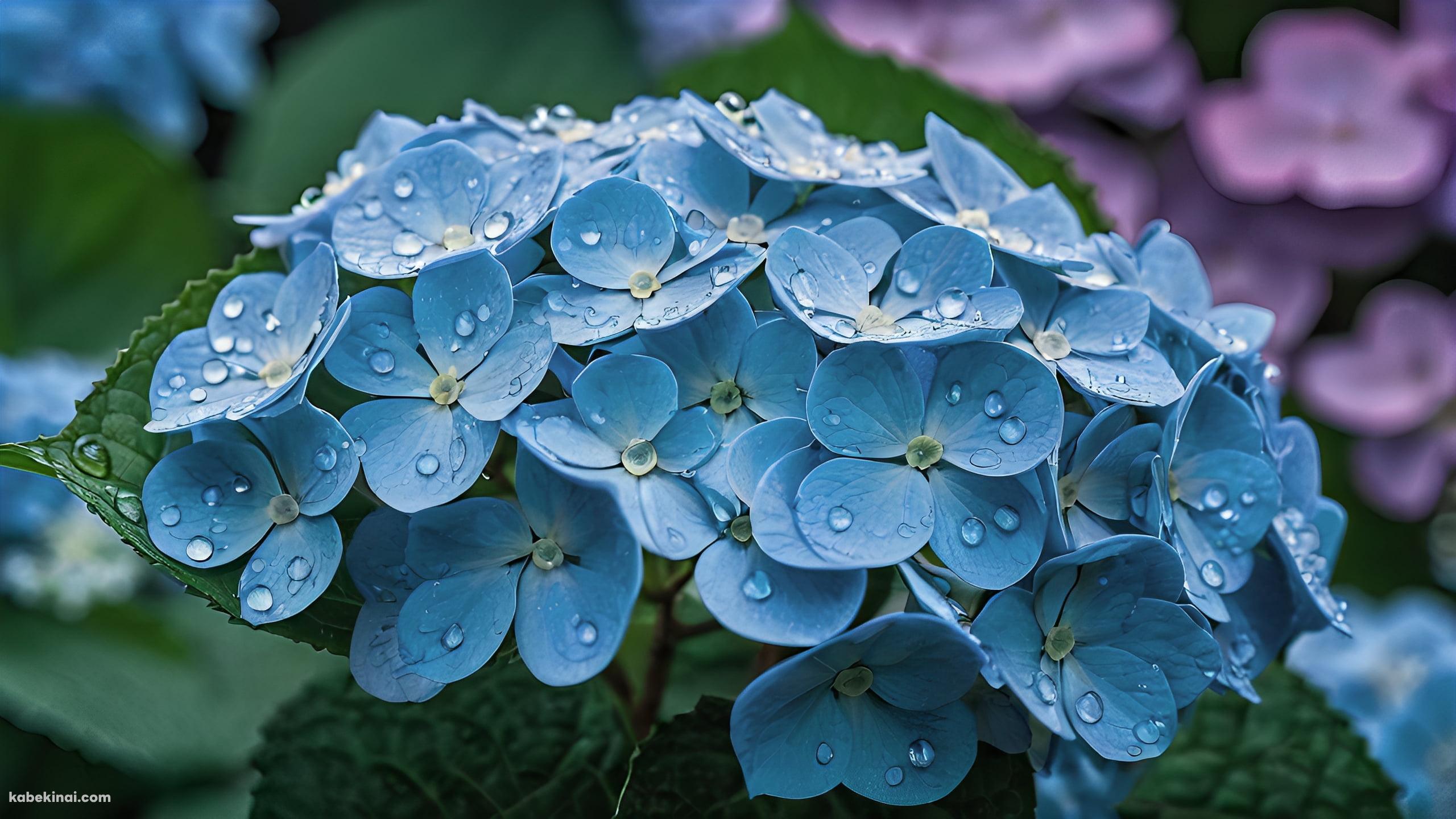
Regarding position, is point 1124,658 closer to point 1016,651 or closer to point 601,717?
point 1016,651

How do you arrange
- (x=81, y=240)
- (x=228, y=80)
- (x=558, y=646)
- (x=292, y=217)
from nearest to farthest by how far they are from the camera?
1. (x=558, y=646)
2. (x=292, y=217)
3. (x=81, y=240)
4. (x=228, y=80)

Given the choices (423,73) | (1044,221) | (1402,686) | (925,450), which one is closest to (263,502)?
(925,450)

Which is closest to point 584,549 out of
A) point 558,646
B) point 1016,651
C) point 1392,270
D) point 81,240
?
point 558,646

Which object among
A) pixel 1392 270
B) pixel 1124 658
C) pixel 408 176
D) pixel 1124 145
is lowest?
pixel 1392 270

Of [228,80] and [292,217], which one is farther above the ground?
[292,217]

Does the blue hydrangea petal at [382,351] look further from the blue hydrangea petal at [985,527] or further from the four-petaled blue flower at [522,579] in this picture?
the blue hydrangea petal at [985,527]

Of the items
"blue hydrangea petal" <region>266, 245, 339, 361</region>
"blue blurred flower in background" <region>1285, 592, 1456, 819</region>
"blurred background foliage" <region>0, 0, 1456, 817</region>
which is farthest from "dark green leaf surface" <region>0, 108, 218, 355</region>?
"blue blurred flower in background" <region>1285, 592, 1456, 819</region>

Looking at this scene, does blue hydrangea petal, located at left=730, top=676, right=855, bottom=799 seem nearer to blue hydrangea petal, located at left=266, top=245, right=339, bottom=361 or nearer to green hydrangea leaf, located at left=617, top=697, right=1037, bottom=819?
green hydrangea leaf, located at left=617, top=697, right=1037, bottom=819
